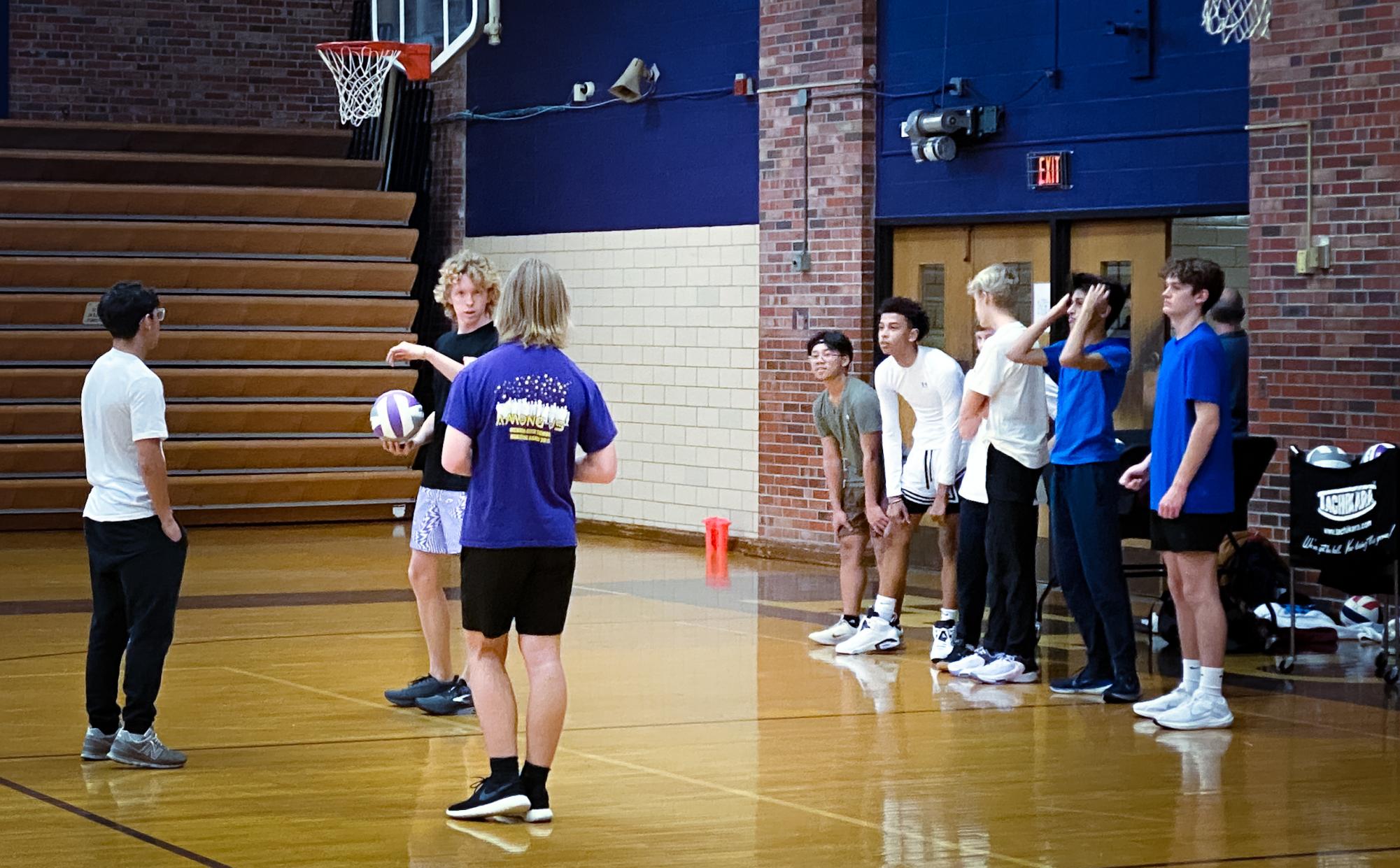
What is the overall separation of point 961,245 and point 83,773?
7.73m

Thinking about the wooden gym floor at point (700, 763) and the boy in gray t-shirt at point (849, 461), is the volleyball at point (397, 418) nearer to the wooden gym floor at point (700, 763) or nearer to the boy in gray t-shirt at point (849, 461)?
the wooden gym floor at point (700, 763)

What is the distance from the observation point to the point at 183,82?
1984 cm

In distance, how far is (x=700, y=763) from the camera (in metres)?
7.04

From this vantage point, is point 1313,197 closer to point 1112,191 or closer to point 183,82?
point 1112,191

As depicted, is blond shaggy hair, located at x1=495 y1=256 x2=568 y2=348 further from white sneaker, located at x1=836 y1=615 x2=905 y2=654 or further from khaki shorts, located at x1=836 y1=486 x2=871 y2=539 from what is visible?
khaki shorts, located at x1=836 y1=486 x2=871 y2=539

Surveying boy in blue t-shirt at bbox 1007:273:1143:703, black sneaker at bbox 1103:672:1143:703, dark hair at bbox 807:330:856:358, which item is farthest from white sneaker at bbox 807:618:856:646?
black sneaker at bbox 1103:672:1143:703

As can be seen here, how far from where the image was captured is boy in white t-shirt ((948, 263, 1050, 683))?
8.70 m

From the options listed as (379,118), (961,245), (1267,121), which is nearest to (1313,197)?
(1267,121)

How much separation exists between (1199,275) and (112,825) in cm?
453

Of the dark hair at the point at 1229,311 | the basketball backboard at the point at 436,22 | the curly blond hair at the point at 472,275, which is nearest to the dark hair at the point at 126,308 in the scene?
the curly blond hair at the point at 472,275

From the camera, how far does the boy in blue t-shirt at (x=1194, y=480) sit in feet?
25.0

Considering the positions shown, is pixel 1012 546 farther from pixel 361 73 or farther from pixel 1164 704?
pixel 361 73

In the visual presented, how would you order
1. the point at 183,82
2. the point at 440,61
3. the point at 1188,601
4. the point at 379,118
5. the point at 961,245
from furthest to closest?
the point at 183,82
the point at 379,118
the point at 440,61
the point at 961,245
the point at 1188,601

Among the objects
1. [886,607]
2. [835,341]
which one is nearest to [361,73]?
[835,341]
